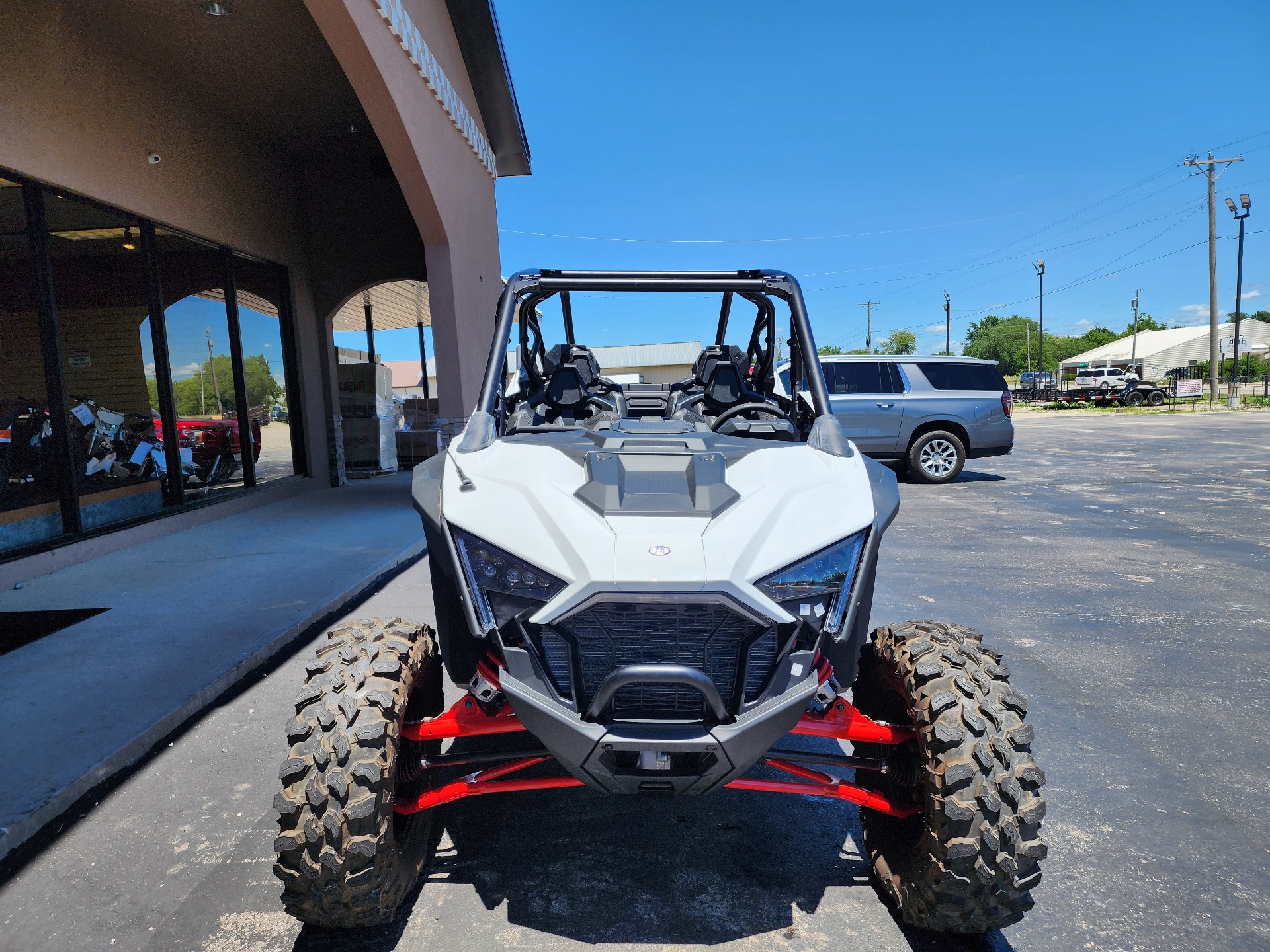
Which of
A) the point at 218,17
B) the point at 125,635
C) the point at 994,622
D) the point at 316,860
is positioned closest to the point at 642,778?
the point at 316,860

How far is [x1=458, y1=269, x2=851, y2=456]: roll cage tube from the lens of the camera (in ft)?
9.21

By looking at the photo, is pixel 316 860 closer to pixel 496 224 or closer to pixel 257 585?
pixel 257 585

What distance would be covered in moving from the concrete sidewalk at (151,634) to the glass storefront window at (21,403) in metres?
0.61

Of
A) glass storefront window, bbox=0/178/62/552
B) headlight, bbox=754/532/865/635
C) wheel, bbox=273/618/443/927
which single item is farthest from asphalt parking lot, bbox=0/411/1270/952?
glass storefront window, bbox=0/178/62/552

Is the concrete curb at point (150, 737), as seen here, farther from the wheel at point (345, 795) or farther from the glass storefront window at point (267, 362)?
the glass storefront window at point (267, 362)

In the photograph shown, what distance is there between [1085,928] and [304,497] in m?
10.9

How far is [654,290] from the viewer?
319 cm

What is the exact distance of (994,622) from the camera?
16.1 feet

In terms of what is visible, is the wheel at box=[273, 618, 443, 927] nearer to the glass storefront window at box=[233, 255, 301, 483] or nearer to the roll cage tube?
the roll cage tube

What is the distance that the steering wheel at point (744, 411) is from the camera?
10.3 feet

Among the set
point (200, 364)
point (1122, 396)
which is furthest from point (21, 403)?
point (1122, 396)

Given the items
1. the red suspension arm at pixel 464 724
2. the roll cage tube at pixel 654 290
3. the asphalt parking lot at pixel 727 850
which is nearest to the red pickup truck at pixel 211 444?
the asphalt parking lot at pixel 727 850

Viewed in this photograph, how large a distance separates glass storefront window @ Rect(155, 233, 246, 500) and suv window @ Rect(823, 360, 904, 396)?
8.78 metres

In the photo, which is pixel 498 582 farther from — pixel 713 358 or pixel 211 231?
pixel 211 231
